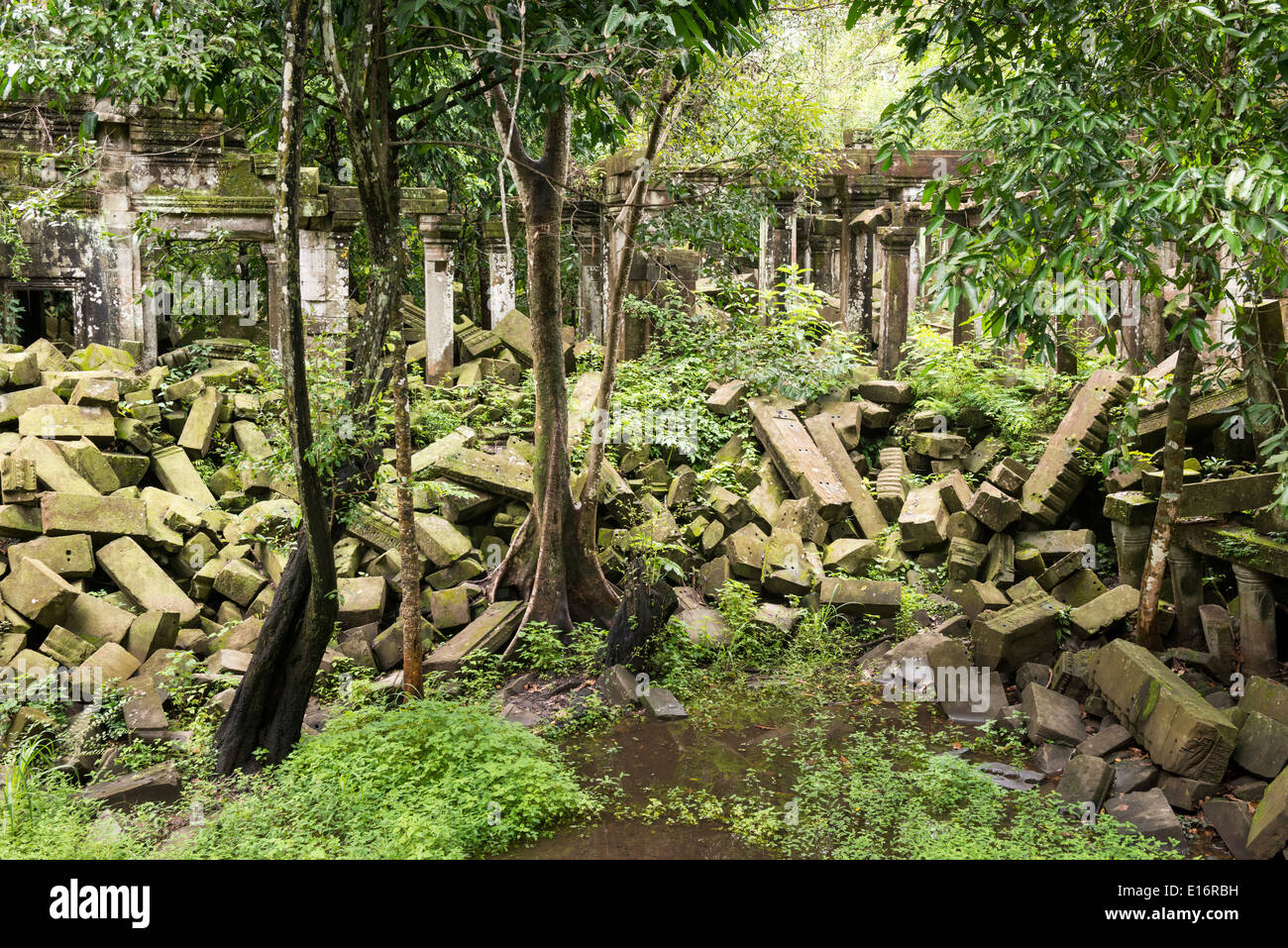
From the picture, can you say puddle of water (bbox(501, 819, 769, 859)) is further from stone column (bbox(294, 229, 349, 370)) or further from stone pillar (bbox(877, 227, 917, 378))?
stone pillar (bbox(877, 227, 917, 378))

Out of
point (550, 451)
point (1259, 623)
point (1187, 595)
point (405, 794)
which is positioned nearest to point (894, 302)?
point (550, 451)

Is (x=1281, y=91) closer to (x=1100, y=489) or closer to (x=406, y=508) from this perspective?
(x=1100, y=489)

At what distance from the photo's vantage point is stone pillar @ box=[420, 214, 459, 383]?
36.2ft

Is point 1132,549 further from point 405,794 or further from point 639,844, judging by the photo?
point 405,794

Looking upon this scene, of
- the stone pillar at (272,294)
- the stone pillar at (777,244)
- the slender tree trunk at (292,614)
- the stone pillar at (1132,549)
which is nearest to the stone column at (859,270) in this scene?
the stone pillar at (777,244)

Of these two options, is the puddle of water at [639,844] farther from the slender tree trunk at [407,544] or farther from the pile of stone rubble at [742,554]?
the slender tree trunk at [407,544]

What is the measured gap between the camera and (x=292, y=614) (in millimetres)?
5676

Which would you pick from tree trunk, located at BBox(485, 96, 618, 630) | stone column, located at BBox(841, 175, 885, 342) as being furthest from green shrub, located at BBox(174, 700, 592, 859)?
stone column, located at BBox(841, 175, 885, 342)

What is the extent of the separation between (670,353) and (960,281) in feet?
24.6

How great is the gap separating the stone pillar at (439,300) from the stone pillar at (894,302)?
5.20 meters

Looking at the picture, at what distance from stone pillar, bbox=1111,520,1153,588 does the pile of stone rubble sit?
2cm

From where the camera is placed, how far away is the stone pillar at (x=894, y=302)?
Answer: 437 inches

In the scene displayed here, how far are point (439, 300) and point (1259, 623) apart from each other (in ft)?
28.9
